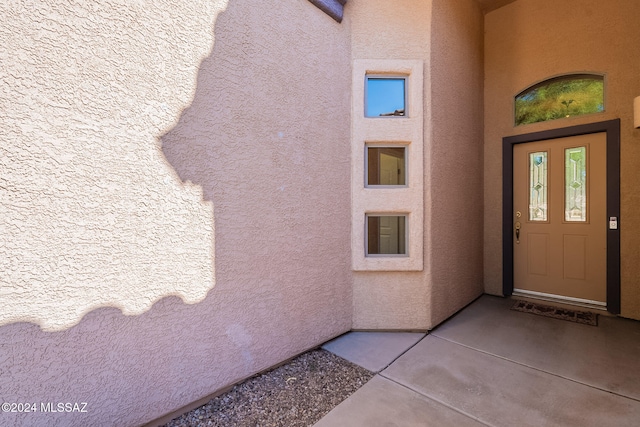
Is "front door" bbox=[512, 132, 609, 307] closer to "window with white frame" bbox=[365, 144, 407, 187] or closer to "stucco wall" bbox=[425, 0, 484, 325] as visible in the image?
"stucco wall" bbox=[425, 0, 484, 325]

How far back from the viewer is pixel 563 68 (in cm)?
409

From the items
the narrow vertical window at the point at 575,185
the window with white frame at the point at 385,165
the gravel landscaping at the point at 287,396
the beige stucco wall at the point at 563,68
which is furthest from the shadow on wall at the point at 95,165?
the narrow vertical window at the point at 575,185

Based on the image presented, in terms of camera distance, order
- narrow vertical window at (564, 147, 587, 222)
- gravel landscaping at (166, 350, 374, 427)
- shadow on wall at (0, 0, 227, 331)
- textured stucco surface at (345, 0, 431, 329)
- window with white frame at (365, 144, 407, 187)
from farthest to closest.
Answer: narrow vertical window at (564, 147, 587, 222)
window with white frame at (365, 144, 407, 187)
textured stucco surface at (345, 0, 431, 329)
gravel landscaping at (166, 350, 374, 427)
shadow on wall at (0, 0, 227, 331)

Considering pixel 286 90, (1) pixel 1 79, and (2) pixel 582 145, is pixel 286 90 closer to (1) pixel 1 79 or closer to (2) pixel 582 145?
(1) pixel 1 79

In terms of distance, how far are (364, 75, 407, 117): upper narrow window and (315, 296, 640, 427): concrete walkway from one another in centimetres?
276

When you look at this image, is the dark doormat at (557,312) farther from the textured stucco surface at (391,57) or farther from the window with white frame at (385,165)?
the window with white frame at (385,165)

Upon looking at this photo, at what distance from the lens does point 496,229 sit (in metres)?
4.68

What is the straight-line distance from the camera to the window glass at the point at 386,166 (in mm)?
3369

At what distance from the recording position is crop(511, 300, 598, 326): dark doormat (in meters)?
3.60

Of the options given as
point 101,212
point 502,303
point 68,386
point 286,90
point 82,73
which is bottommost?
point 502,303

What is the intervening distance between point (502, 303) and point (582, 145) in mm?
2661

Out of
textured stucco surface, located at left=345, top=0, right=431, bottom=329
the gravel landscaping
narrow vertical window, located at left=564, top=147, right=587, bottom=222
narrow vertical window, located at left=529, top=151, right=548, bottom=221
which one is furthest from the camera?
narrow vertical window, located at left=529, top=151, right=548, bottom=221

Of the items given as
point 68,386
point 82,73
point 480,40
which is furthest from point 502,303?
point 82,73

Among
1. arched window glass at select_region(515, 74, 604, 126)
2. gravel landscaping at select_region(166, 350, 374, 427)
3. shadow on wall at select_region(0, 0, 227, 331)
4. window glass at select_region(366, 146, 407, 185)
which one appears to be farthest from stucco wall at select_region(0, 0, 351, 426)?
arched window glass at select_region(515, 74, 604, 126)
